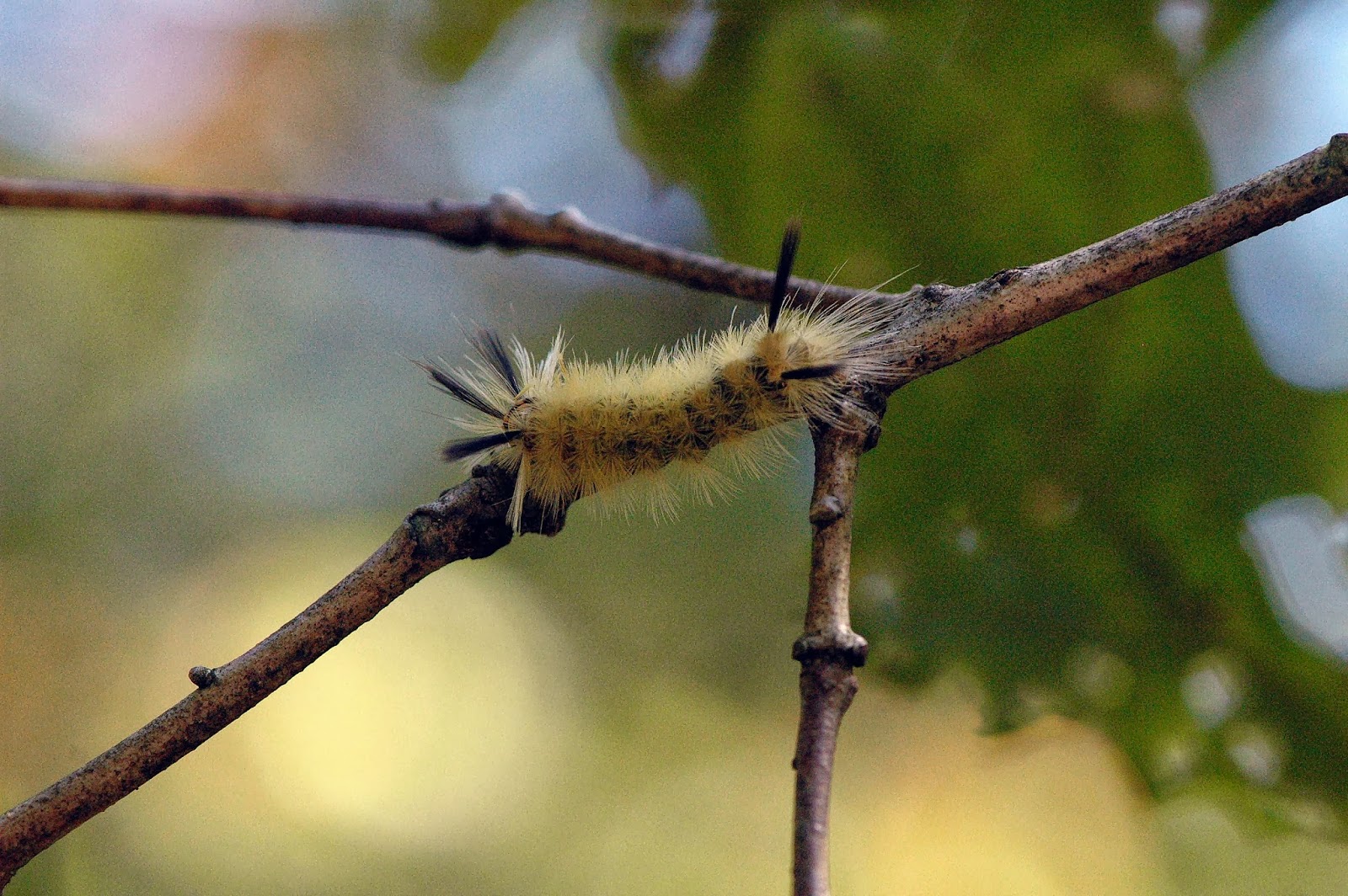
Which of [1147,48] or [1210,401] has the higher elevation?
[1147,48]

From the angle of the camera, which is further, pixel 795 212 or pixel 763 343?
pixel 795 212

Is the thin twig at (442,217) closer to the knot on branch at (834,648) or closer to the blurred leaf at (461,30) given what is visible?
the knot on branch at (834,648)

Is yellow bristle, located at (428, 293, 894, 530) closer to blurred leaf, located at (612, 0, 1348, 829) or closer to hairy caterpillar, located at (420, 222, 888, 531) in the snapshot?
hairy caterpillar, located at (420, 222, 888, 531)

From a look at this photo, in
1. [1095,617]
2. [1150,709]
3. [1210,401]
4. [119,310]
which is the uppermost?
[119,310]

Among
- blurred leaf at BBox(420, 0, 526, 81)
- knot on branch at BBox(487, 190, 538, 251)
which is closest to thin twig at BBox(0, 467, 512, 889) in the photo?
knot on branch at BBox(487, 190, 538, 251)

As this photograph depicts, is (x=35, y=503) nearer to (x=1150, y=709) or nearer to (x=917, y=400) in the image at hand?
(x=917, y=400)

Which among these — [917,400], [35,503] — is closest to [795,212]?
[917,400]

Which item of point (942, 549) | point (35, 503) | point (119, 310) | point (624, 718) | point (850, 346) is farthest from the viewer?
point (119, 310)
